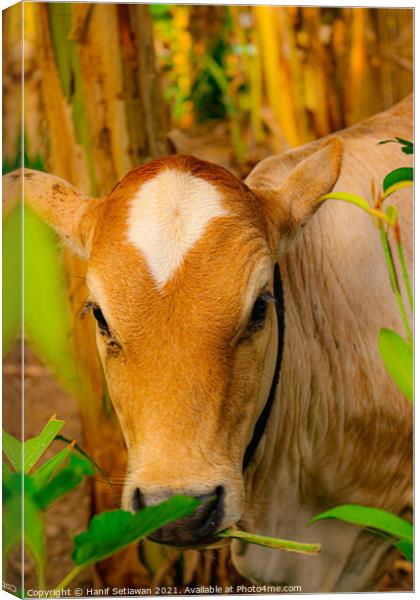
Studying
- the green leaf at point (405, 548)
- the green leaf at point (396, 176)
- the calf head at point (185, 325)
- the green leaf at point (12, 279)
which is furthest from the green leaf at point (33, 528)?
the green leaf at point (396, 176)

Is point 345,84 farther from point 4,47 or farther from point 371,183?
point 4,47

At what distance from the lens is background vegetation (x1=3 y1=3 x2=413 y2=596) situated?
3.22 meters

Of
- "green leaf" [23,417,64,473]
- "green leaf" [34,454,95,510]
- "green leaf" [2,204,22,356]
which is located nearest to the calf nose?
"green leaf" [34,454,95,510]

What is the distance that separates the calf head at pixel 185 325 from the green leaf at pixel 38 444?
0.58ft

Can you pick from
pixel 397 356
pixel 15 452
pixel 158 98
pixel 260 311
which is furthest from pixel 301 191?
pixel 15 452

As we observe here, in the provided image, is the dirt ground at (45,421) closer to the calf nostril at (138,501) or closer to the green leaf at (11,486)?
the green leaf at (11,486)

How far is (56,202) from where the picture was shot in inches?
120

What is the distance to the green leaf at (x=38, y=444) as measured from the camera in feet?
8.87

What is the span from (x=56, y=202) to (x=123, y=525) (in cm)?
98

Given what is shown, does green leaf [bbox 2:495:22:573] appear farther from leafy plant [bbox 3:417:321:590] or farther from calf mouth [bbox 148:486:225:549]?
calf mouth [bbox 148:486:225:549]

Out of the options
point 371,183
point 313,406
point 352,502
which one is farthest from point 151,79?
point 352,502

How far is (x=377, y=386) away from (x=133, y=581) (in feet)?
3.06

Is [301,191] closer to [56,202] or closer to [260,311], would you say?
[260,311]

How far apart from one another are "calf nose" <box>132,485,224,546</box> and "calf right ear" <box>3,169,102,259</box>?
0.78 m
